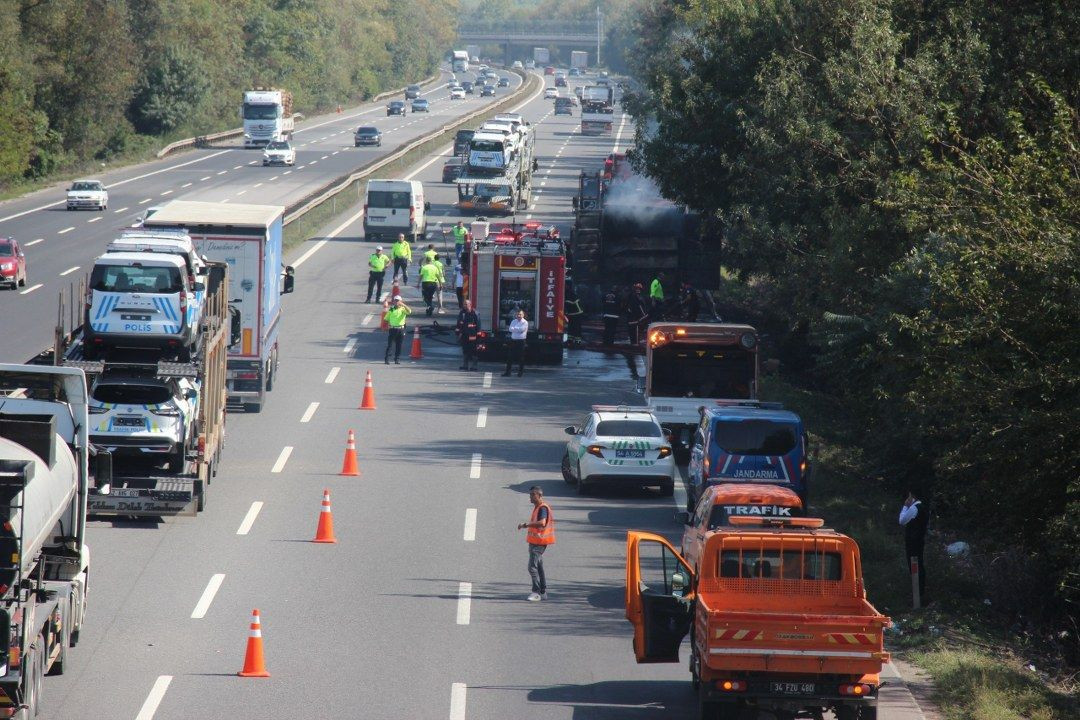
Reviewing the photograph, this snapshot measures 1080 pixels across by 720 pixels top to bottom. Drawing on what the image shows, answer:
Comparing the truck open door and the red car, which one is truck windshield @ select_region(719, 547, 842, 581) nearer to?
the truck open door

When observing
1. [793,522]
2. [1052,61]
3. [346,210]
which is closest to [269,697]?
[793,522]

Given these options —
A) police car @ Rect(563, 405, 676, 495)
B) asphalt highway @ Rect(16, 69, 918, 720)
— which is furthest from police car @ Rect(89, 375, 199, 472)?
police car @ Rect(563, 405, 676, 495)

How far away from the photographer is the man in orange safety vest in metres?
19.4

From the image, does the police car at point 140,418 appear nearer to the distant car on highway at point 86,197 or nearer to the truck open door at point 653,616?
the truck open door at point 653,616

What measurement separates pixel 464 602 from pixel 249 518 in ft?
18.6

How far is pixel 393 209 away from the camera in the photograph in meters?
62.0

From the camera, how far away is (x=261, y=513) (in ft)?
80.0

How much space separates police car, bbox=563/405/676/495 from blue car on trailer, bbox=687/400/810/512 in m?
2.32

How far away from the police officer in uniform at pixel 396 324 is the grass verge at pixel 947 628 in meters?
12.0

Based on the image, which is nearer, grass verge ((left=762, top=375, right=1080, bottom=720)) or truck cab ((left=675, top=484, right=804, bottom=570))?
grass verge ((left=762, top=375, right=1080, bottom=720))

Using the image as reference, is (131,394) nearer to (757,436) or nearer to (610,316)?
(757,436)

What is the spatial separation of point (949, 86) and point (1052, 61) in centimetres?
322

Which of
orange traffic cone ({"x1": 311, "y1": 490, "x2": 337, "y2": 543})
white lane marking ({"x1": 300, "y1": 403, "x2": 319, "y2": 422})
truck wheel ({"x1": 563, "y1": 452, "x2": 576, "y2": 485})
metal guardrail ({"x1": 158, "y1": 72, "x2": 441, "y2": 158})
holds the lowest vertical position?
metal guardrail ({"x1": 158, "y1": 72, "x2": 441, "y2": 158})

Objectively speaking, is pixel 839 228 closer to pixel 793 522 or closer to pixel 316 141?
pixel 793 522
